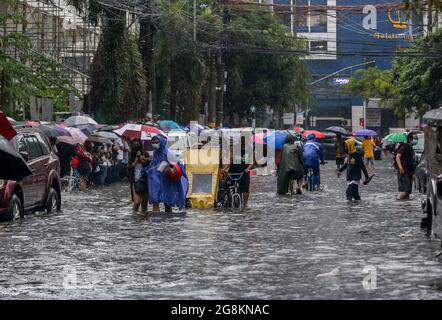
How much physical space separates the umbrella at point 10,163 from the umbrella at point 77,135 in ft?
74.8

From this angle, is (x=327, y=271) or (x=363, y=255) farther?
(x=363, y=255)

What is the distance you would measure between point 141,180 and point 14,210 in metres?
3.83

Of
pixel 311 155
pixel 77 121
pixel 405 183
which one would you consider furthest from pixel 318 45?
pixel 405 183

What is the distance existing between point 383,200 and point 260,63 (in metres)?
49.9

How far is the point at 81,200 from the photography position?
32344 millimetres

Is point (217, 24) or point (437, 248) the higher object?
point (217, 24)

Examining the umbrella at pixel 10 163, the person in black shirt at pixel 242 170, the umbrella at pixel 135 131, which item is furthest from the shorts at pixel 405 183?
the umbrella at pixel 10 163

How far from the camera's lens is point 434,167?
1842cm

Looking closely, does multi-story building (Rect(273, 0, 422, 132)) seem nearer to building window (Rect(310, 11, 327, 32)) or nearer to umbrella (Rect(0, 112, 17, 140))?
building window (Rect(310, 11, 327, 32))

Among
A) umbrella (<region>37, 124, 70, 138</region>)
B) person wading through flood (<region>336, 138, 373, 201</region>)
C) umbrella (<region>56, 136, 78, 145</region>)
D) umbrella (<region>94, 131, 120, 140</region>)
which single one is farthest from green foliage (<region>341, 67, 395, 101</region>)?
person wading through flood (<region>336, 138, 373, 201</region>)

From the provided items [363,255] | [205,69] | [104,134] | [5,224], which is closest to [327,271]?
[363,255]
